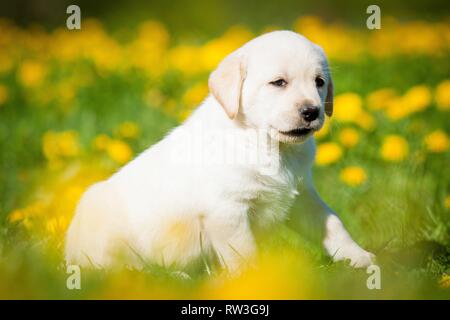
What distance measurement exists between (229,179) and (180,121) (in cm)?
228

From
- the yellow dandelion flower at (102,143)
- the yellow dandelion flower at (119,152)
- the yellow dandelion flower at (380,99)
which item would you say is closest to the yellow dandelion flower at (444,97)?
the yellow dandelion flower at (380,99)

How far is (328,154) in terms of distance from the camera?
4.57 meters

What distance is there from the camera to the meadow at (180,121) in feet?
9.50

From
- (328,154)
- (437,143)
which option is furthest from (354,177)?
(437,143)

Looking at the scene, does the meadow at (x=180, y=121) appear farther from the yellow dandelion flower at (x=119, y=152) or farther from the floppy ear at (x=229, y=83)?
the floppy ear at (x=229, y=83)

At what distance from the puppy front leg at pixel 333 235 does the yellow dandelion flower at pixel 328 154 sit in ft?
4.01

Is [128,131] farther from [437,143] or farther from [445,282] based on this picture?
[445,282]

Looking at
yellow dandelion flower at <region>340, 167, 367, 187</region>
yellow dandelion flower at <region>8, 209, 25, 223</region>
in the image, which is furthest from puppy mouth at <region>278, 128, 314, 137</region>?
yellow dandelion flower at <region>8, 209, 25, 223</region>

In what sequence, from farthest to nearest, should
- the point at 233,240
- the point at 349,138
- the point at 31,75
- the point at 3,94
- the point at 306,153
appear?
the point at 31,75, the point at 3,94, the point at 349,138, the point at 306,153, the point at 233,240

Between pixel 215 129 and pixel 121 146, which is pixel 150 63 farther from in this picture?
pixel 215 129

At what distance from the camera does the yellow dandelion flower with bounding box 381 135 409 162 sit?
4488 millimetres

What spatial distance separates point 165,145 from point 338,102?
200 cm
